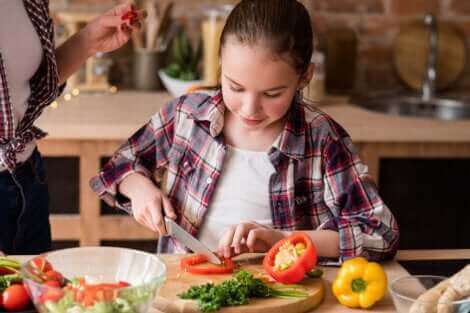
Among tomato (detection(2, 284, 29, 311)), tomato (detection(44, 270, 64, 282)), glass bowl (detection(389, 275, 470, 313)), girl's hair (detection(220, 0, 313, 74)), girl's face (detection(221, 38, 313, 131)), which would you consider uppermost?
girl's hair (detection(220, 0, 313, 74))

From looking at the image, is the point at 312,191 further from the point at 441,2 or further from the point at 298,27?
the point at 441,2

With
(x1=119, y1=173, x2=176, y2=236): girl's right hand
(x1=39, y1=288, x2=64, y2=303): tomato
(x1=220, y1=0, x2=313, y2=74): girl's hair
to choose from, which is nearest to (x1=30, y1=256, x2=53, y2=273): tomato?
(x1=39, y1=288, x2=64, y2=303): tomato

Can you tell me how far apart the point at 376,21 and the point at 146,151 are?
1790mm

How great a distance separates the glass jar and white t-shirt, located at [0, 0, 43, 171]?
1.30m

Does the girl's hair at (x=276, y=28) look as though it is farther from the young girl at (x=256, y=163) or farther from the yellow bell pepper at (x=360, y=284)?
the yellow bell pepper at (x=360, y=284)

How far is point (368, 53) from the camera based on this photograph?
3645mm

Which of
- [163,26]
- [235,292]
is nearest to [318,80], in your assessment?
[163,26]

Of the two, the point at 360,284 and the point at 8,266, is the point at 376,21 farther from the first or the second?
the point at 8,266

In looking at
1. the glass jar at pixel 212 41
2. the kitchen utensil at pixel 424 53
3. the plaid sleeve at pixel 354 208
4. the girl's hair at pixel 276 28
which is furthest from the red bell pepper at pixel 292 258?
the kitchen utensil at pixel 424 53

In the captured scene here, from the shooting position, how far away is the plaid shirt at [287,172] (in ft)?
6.21

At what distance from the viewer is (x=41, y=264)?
1535 millimetres

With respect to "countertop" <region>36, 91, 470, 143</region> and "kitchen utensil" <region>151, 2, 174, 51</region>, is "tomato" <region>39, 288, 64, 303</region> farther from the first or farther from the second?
"kitchen utensil" <region>151, 2, 174, 51</region>

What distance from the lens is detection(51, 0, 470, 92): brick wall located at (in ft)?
11.7

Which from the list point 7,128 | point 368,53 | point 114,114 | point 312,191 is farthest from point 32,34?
point 368,53
